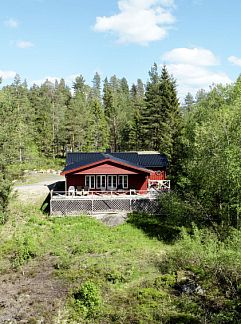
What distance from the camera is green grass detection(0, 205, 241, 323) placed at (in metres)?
13.8

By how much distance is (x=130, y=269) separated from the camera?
1775 cm

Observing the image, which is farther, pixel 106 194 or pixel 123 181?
pixel 123 181

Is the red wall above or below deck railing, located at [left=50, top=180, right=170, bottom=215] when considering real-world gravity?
above

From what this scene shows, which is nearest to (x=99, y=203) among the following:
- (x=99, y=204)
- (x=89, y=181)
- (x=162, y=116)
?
(x=99, y=204)

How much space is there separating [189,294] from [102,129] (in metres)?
56.7

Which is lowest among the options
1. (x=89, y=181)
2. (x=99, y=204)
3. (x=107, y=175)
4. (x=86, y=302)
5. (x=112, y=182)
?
(x=86, y=302)

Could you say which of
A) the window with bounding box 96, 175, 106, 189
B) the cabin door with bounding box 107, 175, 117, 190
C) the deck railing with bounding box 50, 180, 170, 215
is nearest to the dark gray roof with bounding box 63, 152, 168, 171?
the cabin door with bounding box 107, 175, 117, 190

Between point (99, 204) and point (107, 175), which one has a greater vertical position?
point (107, 175)

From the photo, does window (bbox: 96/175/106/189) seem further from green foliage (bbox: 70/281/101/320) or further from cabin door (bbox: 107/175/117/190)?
green foliage (bbox: 70/281/101/320)

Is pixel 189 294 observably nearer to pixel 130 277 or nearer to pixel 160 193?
pixel 130 277

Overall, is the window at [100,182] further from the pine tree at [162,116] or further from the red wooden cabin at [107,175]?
the pine tree at [162,116]

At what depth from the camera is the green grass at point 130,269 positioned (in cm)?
1376

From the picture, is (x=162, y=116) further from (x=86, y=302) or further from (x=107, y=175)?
(x=86, y=302)

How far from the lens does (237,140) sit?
19812 millimetres
